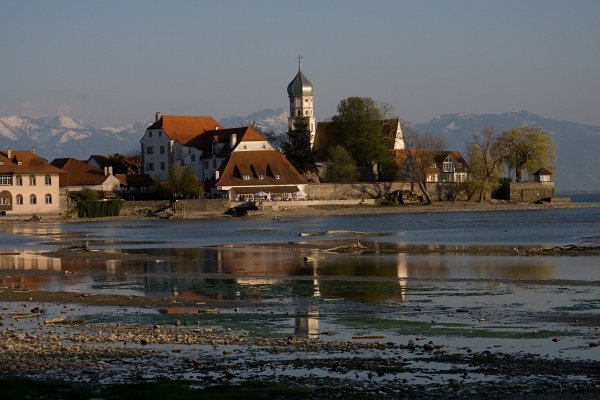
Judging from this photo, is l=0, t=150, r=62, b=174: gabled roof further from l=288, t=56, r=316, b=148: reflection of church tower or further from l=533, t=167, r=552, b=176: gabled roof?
l=533, t=167, r=552, b=176: gabled roof

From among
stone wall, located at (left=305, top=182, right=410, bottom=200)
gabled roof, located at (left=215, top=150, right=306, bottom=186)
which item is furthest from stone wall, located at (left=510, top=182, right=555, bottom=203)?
gabled roof, located at (left=215, top=150, right=306, bottom=186)

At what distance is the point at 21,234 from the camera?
6806cm

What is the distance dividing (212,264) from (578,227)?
1410 inches

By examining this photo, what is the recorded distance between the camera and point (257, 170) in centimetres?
10162

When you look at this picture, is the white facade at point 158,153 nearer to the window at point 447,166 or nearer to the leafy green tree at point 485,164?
the window at point 447,166

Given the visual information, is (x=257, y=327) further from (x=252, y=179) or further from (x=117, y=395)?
(x=252, y=179)

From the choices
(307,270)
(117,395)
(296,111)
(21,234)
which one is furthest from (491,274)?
(296,111)

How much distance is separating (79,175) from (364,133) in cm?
3110

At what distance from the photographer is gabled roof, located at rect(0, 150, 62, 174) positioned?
3659 inches

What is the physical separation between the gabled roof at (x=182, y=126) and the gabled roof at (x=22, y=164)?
18.2 metres

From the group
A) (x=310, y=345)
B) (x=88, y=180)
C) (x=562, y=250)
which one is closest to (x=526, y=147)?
(x=88, y=180)

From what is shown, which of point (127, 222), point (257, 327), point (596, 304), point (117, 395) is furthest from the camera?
point (127, 222)

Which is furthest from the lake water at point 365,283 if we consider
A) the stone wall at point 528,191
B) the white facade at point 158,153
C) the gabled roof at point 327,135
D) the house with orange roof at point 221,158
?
the gabled roof at point 327,135

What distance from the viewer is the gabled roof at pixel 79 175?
102375 mm
